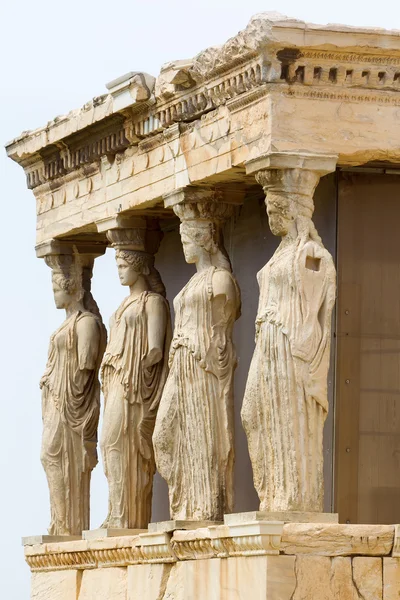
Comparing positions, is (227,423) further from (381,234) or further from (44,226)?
(44,226)

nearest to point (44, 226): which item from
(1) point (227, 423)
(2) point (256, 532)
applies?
(1) point (227, 423)

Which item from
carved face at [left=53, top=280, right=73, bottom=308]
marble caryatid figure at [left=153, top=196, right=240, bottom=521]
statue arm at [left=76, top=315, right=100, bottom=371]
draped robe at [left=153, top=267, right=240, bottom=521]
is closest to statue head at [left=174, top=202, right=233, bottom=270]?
marble caryatid figure at [left=153, top=196, right=240, bottom=521]

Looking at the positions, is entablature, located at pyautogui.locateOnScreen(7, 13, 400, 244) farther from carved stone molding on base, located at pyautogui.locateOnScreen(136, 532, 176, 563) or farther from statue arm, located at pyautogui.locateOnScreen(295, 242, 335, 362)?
carved stone molding on base, located at pyautogui.locateOnScreen(136, 532, 176, 563)

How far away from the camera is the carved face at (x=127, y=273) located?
61.8ft

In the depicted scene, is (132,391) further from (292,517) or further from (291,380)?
(292,517)

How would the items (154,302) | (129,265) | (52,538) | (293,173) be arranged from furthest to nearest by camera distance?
1. (52,538)
2. (129,265)
3. (154,302)
4. (293,173)

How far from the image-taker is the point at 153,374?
1867 cm

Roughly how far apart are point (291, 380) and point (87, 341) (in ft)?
12.9

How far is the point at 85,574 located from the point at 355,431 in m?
2.66

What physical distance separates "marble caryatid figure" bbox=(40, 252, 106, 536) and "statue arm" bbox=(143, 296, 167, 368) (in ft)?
4.01

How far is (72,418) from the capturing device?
65.0 ft

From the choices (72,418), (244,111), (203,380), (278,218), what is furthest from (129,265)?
(278,218)

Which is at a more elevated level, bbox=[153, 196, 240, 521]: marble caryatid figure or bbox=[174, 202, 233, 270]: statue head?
bbox=[174, 202, 233, 270]: statue head

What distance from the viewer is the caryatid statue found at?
1608cm
